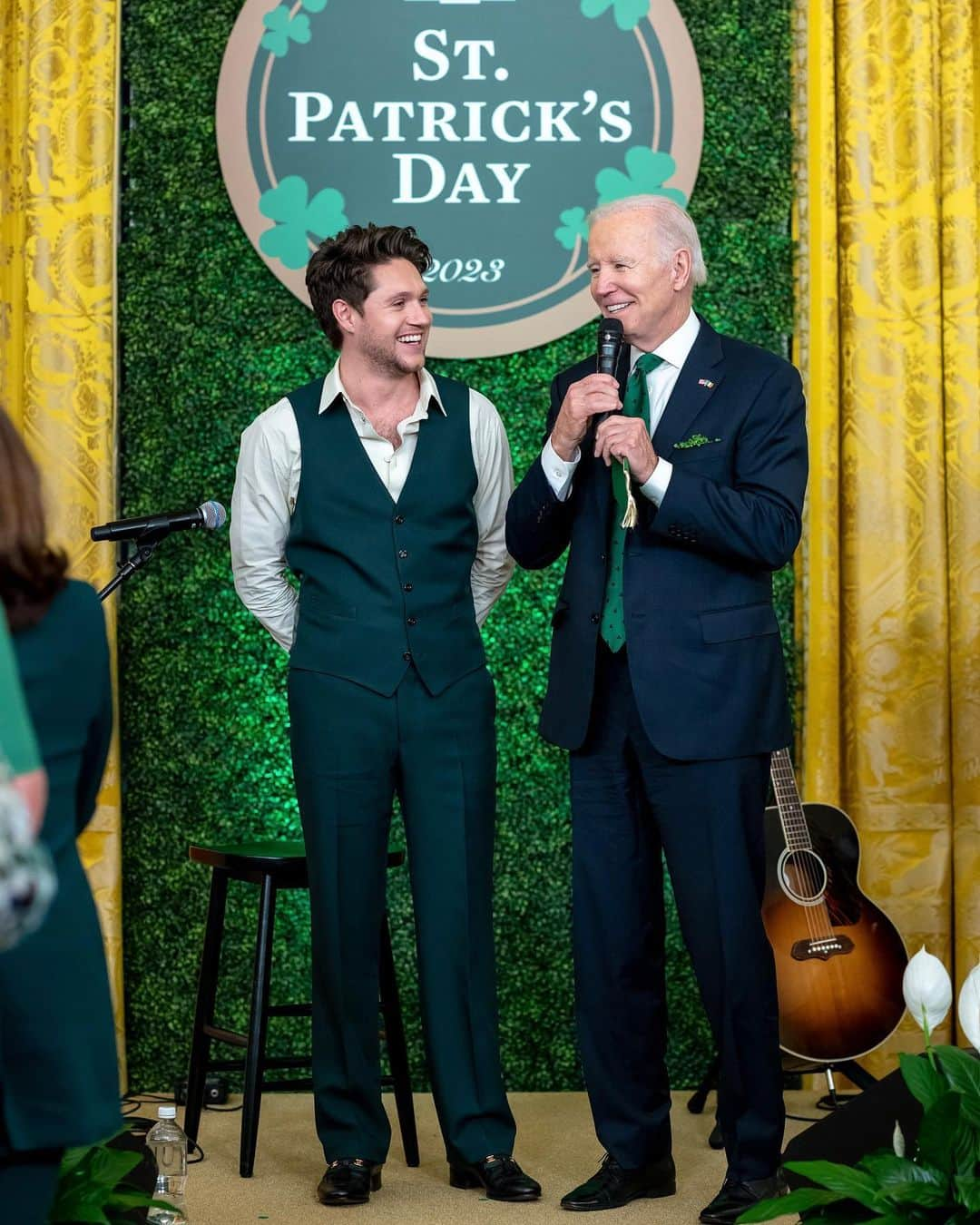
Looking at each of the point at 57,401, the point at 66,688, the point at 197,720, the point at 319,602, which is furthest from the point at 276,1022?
the point at 66,688

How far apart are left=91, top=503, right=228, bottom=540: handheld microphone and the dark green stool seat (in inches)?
26.2

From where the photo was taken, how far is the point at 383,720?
2.85 metres

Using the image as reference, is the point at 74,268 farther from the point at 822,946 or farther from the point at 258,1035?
the point at 822,946

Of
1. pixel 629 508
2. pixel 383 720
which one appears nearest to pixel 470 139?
pixel 629 508

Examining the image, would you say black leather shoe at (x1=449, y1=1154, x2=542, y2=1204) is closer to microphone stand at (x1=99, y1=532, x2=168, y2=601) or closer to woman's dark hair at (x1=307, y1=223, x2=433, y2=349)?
microphone stand at (x1=99, y1=532, x2=168, y2=601)

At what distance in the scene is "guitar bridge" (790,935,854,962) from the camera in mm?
3270

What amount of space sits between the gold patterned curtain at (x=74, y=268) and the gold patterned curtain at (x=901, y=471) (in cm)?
168

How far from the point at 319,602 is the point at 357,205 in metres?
1.33

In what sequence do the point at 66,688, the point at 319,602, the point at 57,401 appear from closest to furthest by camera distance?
the point at 66,688 < the point at 319,602 < the point at 57,401

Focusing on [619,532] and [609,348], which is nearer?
[609,348]

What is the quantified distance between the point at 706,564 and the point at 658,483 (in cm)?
19

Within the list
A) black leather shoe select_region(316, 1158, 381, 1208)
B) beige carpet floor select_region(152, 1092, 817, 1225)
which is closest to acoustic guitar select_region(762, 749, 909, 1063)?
beige carpet floor select_region(152, 1092, 817, 1225)

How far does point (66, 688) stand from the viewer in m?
1.36

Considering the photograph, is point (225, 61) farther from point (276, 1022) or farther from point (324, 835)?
point (276, 1022)
